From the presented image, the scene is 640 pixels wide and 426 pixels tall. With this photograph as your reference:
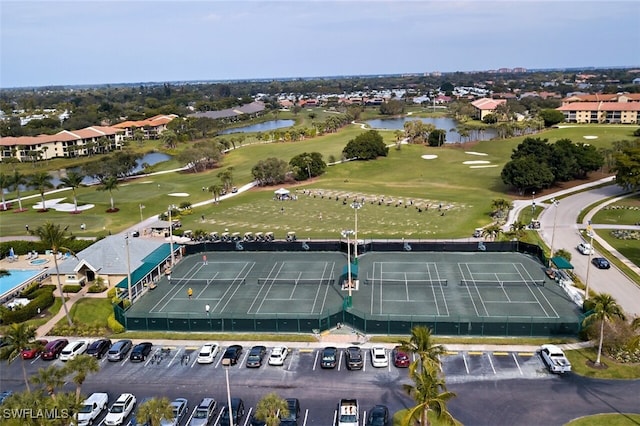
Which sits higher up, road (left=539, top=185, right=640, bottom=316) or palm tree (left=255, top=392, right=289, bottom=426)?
palm tree (left=255, top=392, right=289, bottom=426)

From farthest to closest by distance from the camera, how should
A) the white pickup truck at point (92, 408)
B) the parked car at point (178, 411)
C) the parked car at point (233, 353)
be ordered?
the parked car at point (233, 353) < the white pickup truck at point (92, 408) < the parked car at point (178, 411)

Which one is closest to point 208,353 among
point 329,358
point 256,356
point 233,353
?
point 233,353

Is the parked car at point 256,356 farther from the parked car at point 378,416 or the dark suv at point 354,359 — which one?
the parked car at point 378,416

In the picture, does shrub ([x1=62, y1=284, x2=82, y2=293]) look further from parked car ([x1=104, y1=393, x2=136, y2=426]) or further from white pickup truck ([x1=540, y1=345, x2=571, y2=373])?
→ white pickup truck ([x1=540, y1=345, x2=571, y2=373])

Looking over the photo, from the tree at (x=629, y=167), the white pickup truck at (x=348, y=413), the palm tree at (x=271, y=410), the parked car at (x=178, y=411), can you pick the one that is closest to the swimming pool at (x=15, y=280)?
the parked car at (x=178, y=411)

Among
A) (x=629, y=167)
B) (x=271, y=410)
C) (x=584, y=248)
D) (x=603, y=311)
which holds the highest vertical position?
(x=629, y=167)

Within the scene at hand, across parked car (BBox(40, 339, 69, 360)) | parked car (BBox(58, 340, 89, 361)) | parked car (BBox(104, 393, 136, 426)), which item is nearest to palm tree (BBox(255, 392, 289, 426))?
parked car (BBox(104, 393, 136, 426))

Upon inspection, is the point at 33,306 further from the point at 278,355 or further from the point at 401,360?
the point at 401,360
